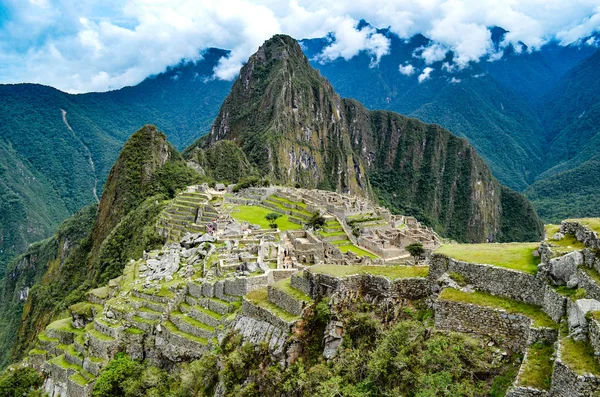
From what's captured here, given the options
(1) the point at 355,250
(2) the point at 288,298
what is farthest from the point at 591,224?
(1) the point at 355,250

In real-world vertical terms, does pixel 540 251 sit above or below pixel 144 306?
above

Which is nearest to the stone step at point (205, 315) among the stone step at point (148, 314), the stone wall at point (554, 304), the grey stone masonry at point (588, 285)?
the stone step at point (148, 314)

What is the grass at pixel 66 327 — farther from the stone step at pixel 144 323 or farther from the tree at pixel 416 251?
the tree at pixel 416 251

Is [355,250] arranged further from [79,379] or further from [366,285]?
[366,285]

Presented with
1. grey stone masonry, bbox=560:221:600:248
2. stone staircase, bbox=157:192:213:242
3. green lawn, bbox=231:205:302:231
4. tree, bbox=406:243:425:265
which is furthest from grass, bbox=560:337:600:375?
stone staircase, bbox=157:192:213:242

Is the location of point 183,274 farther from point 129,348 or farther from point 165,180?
point 165,180

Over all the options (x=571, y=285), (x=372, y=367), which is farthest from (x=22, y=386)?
(x=571, y=285)

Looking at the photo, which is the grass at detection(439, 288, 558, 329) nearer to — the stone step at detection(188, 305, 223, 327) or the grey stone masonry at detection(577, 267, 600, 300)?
the grey stone masonry at detection(577, 267, 600, 300)
